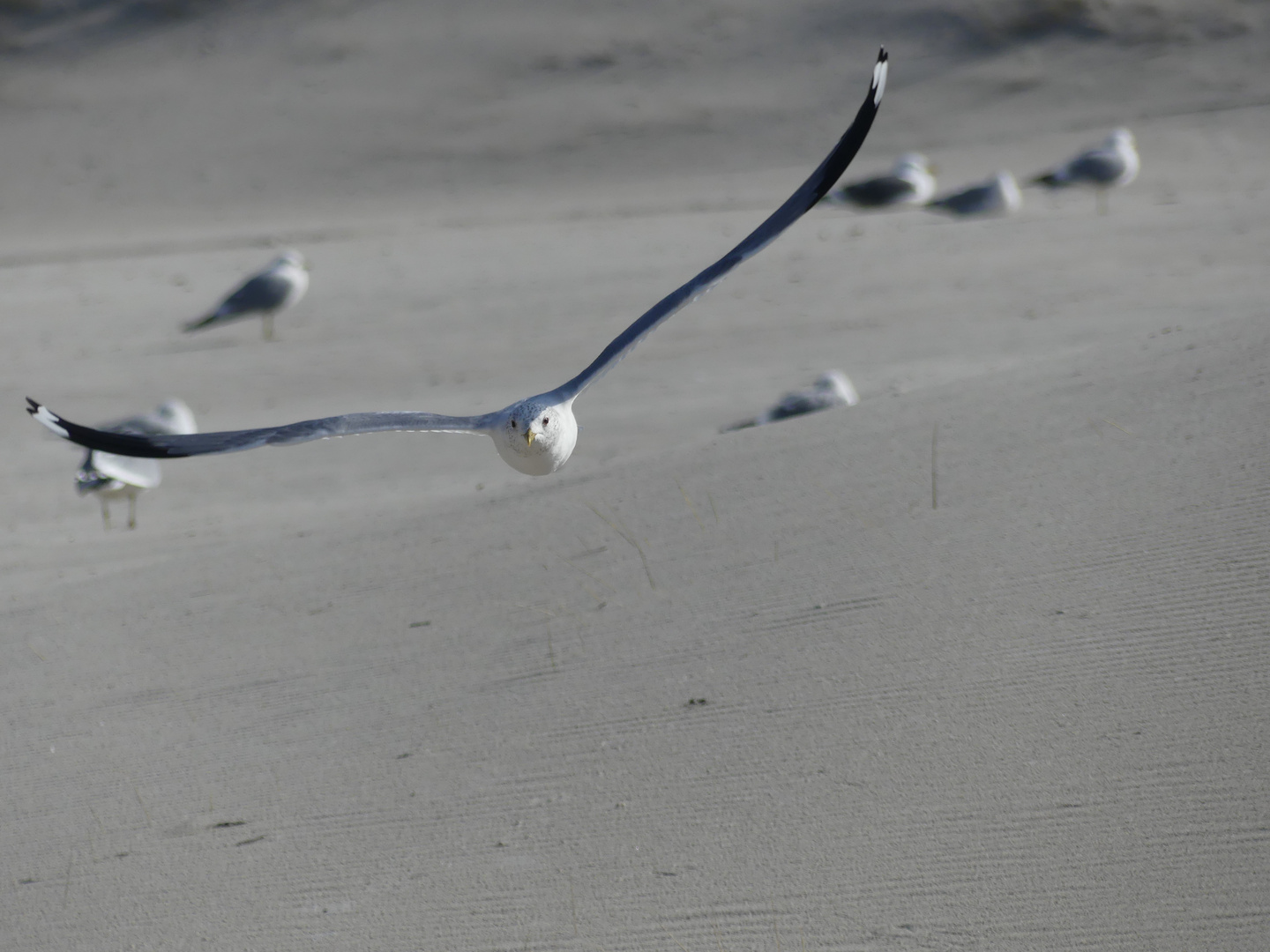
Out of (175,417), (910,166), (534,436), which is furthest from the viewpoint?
(910,166)

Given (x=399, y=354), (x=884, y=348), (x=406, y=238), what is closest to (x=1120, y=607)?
(x=884, y=348)

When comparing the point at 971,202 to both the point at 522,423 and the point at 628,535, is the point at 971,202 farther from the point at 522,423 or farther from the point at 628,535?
the point at 522,423

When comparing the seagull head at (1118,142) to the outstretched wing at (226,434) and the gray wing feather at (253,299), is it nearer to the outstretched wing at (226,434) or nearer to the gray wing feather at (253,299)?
the gray wing feather at (253,299)

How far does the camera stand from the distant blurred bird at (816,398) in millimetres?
6660

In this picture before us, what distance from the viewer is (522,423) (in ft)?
12.3

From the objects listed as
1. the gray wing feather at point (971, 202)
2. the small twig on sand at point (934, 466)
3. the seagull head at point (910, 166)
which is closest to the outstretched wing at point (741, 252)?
the small twig on sand at point (934, 466)

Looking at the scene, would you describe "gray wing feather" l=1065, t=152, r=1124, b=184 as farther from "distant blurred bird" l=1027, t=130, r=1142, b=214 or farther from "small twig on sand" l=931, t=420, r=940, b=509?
"small twig on sand" l=931, t=420, r=940, b=509

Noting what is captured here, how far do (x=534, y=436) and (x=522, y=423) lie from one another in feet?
0.18

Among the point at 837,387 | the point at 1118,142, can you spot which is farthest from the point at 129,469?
the point at 1118,142

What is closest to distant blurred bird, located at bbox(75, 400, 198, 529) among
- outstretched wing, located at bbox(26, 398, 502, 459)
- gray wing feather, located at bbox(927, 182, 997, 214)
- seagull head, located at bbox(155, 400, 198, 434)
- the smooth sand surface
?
seagull head, located at bbox(155, 400, 198, 434)

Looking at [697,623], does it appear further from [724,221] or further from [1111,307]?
[724,221]

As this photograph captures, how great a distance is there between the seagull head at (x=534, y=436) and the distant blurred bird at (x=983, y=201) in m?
9.22

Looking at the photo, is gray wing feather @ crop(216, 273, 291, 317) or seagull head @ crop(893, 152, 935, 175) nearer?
gray wing feather @ crop(216, 273, 291, 317)

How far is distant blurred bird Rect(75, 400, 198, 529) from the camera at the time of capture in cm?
651
